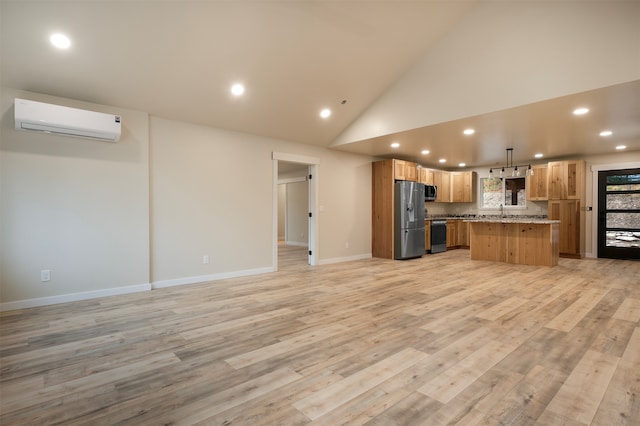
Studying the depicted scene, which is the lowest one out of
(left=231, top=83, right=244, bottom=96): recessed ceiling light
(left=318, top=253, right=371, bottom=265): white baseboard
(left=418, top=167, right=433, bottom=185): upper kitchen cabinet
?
(left=318, top=253, right=371, bottom=265): white baseboard

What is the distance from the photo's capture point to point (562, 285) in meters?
4.71

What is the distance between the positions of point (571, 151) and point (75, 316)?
370 inches

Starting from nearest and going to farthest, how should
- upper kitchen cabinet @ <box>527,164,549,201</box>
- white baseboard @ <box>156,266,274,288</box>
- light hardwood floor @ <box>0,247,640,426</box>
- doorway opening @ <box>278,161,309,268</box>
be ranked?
light hardwood floor @ <box>0,247,640,426</box> < white baseboard @ <box>156,266,274,288</box> < upper kitchen cabinet @ <box>527,164,549,201</box> < doorway opening @ <box>278,161,309,268</box>

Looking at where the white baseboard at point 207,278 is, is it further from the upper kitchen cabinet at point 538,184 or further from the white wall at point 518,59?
the upper kitchen cabinet at point 538,184

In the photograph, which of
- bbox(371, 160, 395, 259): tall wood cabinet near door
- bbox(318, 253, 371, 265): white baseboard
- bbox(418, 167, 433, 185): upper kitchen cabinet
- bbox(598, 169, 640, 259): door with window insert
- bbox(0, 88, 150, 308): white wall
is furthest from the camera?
bbox(418, 167, 433, 185): upper kitchen cabinet

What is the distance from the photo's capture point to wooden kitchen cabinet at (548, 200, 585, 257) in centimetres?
745

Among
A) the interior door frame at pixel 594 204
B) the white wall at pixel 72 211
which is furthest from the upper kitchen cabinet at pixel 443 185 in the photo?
the white wall at pixel 72 211

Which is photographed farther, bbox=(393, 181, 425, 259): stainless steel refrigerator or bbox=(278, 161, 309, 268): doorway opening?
bbox=(278, 161, 309, 268): doorway opening

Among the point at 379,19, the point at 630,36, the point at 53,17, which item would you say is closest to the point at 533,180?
the point at 630,36

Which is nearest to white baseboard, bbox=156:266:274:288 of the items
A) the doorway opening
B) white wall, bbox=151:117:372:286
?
white wall, bbox=151:117:372:286

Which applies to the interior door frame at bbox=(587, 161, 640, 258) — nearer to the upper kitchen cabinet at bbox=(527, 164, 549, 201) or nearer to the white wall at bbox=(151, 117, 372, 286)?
the upper kitchen cabinet at bbox=(527, 164, 549, 201)

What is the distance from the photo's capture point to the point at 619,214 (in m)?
7.23

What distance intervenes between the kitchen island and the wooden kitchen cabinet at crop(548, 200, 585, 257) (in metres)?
1.03

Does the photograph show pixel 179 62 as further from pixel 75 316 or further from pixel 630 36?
pixel 630 36
